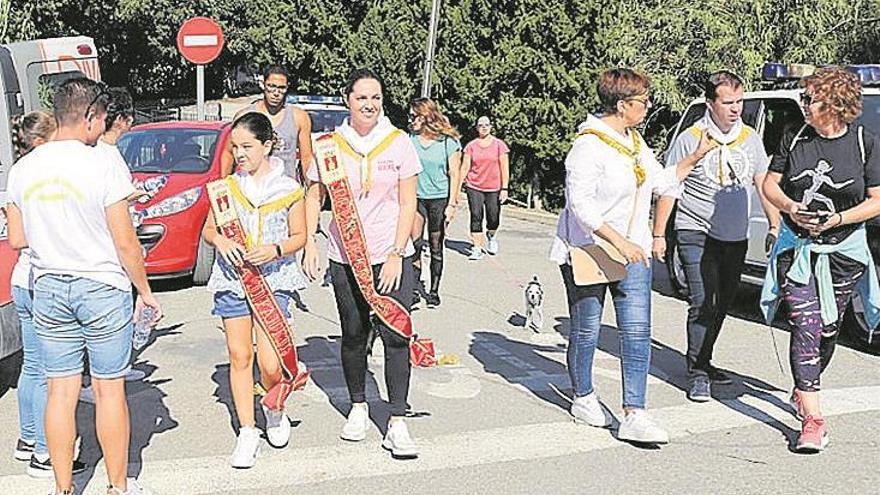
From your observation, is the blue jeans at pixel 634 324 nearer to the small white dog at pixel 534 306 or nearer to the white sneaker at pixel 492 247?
the small white dog at pixel 534 306

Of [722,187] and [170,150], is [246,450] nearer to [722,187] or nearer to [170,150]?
[722,187]

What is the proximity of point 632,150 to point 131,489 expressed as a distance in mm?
3025

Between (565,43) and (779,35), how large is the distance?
4.27m

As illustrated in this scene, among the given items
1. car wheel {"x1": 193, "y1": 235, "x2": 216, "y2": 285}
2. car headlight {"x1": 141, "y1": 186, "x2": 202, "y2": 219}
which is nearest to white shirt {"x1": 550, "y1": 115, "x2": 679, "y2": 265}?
car headlight {"x1": 141, "y1": 186, "x2": 202, "y2": 219}

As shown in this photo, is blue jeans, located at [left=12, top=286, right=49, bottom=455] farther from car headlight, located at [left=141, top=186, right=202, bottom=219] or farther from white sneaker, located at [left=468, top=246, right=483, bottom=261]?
white sneaker, located at [left=468, top=246, right=483, bottom=261]

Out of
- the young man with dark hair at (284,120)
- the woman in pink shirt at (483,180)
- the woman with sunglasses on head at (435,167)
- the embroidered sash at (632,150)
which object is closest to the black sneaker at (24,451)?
the young man with dark hair at (284,120)

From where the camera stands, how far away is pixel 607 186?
5.78 metres

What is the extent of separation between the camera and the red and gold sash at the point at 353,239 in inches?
220

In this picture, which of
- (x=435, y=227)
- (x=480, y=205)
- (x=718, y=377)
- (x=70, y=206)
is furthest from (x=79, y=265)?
(x=480, y=205)

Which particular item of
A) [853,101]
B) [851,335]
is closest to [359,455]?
[853,101]

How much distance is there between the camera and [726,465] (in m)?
5.62

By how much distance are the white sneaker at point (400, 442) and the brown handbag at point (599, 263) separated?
4.07ft

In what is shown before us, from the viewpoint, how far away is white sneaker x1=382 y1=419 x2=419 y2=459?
562 cm

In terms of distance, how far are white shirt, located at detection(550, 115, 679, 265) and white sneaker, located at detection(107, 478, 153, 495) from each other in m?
2.52
